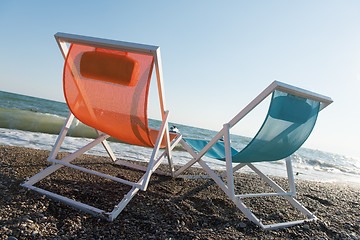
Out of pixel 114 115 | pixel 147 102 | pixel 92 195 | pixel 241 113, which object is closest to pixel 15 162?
pixel 92 195

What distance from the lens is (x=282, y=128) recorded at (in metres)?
2.19

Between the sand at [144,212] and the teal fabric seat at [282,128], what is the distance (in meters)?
0.57

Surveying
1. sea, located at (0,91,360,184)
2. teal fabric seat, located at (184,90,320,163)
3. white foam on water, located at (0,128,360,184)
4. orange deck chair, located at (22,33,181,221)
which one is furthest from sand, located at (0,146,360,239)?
sea, located at (0,91,360,184)

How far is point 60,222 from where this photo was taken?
1.50 metres

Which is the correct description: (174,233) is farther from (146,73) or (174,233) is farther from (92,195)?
(146,73)

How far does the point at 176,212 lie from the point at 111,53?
1.40m

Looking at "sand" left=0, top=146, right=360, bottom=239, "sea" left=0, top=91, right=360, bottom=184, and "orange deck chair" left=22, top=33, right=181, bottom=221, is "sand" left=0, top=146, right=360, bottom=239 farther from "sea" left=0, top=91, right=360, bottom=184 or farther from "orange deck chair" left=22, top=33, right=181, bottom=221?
"sea" left=0, top=91, right=360, bottom=184

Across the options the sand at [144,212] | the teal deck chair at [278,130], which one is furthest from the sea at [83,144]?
the teal deck chair at [278,130]

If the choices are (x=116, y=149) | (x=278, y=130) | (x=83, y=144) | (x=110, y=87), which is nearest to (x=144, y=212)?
(x=110, y=87)

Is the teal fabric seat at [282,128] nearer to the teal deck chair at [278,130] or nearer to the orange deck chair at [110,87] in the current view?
the teal deck chair at [278,130]

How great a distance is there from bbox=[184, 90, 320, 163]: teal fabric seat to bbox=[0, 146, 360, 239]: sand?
1.88 ft

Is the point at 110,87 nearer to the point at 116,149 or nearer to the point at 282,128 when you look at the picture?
the point at 282,128

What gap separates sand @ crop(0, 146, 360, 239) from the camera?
1456 millimetres

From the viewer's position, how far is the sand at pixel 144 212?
1.46m
